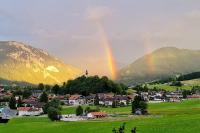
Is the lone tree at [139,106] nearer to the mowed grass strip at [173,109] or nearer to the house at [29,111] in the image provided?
the mowed grass strip at [173,109]

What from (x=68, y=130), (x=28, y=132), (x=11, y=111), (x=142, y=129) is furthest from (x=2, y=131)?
(x=11, y=111)

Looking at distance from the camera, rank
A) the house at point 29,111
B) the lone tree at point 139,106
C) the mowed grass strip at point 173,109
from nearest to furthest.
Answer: the mowed grass strip at point 173,109
the lone tree at point 139,106
the house at point 29,111

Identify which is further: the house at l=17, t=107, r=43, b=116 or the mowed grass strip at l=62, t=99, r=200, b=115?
the house at l=17, t=107, r=43, b=116

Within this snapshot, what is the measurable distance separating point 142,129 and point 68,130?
16.3 meters

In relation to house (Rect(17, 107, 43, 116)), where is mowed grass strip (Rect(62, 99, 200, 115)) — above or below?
below

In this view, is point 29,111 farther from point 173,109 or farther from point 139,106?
point 173,109

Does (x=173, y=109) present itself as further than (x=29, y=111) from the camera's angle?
No

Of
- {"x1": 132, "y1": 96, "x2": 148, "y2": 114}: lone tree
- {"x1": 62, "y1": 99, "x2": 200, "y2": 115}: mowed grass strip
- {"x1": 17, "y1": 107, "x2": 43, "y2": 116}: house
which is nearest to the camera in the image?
{"x1": 62, "y1": 99, "x2": 200, "y2": 115}: mowed grass strip

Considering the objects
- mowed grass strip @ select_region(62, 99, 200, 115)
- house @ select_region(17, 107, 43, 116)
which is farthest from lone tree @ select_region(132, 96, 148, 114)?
house @ select_region(17, 107, 43, 116)

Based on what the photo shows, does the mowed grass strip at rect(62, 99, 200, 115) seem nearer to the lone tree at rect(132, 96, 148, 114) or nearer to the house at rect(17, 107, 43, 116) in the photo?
the lone tree at rect(132, 96, 148, 114)

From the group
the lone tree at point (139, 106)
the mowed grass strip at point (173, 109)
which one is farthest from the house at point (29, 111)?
the lone tree at point (139, 106)

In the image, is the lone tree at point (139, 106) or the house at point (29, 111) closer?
the lone tree at point (139, 106)

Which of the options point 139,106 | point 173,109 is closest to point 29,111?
point 139,106

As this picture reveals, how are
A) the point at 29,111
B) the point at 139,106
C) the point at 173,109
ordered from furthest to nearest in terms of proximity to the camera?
1. the point at 29,111
2. the point at 139,106
3. the point at 173,109
